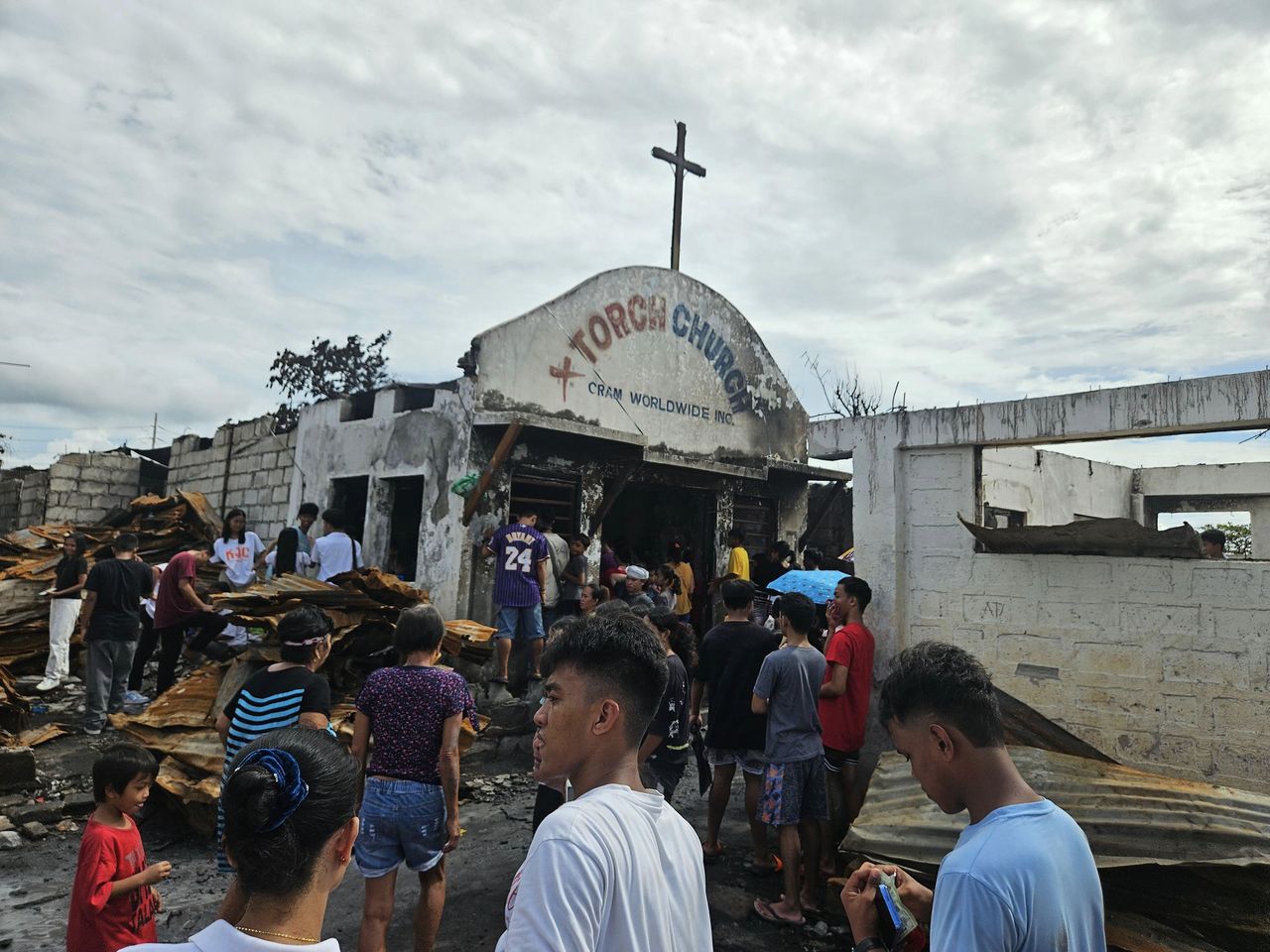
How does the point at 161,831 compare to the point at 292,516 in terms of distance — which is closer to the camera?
the point at 161,831

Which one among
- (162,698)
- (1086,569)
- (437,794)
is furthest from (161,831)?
(1086,569)

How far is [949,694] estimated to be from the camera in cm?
179

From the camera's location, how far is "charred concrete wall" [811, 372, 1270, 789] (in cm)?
445

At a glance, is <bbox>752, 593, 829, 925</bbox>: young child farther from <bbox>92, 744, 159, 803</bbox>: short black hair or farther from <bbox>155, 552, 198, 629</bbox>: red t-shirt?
<bbox>155, 552, 198, 629</bbox>: red t-shirt

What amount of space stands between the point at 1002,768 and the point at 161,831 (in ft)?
18.3

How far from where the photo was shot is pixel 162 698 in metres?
5.96

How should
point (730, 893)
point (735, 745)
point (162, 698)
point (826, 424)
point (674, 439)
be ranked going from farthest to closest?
point (674, 439) < point (826, 424) < point (162, 698) < point (735, 745) < point (730, 893)

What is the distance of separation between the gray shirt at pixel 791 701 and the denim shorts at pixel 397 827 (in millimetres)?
1988

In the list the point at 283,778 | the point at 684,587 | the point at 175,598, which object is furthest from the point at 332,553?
the point at 283,778

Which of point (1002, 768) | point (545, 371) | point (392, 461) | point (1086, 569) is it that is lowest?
point (1002, 768)

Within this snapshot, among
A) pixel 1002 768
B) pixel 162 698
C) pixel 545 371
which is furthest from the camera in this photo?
pixel 545 371

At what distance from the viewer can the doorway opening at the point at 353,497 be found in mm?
11195

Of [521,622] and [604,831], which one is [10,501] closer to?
[521,622]

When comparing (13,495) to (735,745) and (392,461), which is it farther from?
(735,745)
